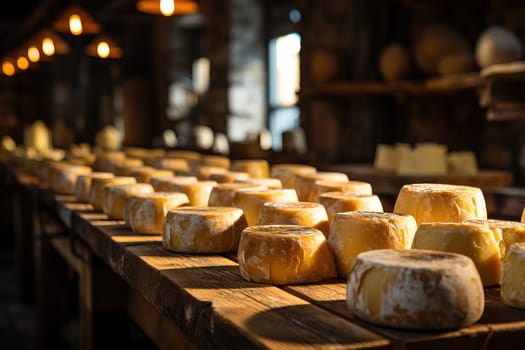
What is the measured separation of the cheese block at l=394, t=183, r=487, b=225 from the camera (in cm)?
123

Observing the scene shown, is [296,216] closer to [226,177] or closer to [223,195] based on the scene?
[223,195]

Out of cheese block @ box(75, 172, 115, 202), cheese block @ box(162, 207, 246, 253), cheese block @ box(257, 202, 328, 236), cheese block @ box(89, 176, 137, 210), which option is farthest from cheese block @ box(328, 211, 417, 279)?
Answer: cheese block @ box(75, 172, 115, 202)

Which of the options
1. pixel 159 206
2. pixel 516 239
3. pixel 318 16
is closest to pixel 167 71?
pixel 318 16

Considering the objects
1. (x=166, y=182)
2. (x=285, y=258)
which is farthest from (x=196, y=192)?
(x=285, y=258)

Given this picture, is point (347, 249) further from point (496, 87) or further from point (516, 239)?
point (496, 87)

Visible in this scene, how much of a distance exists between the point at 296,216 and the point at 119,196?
725 mm

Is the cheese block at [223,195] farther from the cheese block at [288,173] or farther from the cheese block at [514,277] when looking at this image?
the cheese block at [514,277]

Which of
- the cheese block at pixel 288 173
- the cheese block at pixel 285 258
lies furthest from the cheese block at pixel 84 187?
the cheese block at pixel 285 258

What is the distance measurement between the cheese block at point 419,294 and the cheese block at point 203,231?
491mm

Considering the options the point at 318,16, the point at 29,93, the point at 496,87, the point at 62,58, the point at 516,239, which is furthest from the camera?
the point at 29,93

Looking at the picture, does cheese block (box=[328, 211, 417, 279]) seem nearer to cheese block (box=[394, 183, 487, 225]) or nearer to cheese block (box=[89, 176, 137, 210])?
cheese block (box=[394, 183, 487, 225])

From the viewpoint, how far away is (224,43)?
288 inches

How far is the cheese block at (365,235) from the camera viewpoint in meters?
1.10

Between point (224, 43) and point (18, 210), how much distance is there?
3.18m
